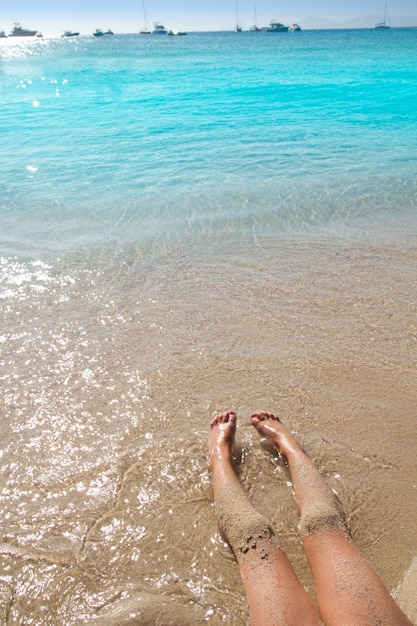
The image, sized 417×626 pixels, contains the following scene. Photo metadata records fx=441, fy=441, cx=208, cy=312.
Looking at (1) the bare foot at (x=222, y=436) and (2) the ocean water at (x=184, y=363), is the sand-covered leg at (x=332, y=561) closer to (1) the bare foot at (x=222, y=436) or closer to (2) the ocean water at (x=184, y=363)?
(2) the ocean water at (x=184, y=363)

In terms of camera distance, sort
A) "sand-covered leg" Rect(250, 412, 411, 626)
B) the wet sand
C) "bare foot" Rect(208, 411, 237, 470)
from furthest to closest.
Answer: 1. "bare foot" Rect(208, 411, 237, 470)
2. the wet sand
3. "sand-covered leg" Rect(250, 412, 411, 626)

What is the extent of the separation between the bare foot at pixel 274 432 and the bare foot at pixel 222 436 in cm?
17

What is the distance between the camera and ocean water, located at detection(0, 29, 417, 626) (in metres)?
2.30

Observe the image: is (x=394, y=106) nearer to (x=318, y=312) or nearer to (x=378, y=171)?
(x=378, y=171)

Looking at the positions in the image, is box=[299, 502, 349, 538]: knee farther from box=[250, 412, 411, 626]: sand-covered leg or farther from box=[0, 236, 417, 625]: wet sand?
box=[0, 236, 417, 625]: wet sand

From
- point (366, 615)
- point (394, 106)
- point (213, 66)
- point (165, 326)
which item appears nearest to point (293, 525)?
point (366, 615)

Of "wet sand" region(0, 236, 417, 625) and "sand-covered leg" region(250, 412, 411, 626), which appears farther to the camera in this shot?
"wet sand" region(0, 236, 417, 625)

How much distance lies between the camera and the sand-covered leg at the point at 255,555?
6.06 feet

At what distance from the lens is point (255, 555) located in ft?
7.06

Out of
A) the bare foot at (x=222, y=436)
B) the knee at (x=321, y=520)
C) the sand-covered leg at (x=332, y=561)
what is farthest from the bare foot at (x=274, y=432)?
the knee at (x=321, y=520)

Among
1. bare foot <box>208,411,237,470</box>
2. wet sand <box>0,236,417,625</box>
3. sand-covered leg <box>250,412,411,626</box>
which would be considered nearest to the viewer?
sand-covered leg <box>250,412,411,626</box>

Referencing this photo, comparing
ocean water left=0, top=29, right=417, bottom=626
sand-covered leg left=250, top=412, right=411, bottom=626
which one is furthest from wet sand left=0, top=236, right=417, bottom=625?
sand-covered leg left=250, top=412, right=411, bottom=626

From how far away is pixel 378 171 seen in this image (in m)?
8.50

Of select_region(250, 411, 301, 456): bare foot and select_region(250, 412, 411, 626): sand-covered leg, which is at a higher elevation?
select_region(250, 411, 301, 456): bare foot
